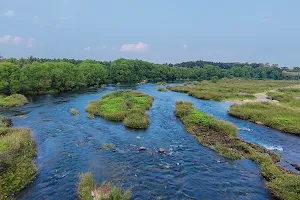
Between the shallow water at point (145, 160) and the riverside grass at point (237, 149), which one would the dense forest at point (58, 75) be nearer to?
the shallow water at point (145, 160)

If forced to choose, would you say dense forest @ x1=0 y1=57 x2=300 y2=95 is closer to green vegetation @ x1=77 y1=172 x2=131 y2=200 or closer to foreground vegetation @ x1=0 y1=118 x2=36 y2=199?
foreground vegetation @ x1=0 y1=118 x2=36 y2=199

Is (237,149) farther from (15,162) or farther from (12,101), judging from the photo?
(12,101)

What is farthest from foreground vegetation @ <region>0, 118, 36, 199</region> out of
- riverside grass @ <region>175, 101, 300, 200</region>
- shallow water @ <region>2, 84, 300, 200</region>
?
riverside grass @ <region>175, 101, 300, 200</region>

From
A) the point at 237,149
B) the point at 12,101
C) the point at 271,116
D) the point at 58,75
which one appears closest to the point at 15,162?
the point at 237,149

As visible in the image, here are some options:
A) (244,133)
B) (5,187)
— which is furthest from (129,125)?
(5,187)

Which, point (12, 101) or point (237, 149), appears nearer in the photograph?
point (237, 149)

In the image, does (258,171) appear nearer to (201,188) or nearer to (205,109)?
(201,188)

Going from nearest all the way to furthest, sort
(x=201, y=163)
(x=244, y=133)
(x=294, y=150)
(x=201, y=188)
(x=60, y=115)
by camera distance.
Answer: (x=201, y=188) → (x=201, y=163) → (x=294, y=150) → (x=244, y=133) → (x=60, y=115)
